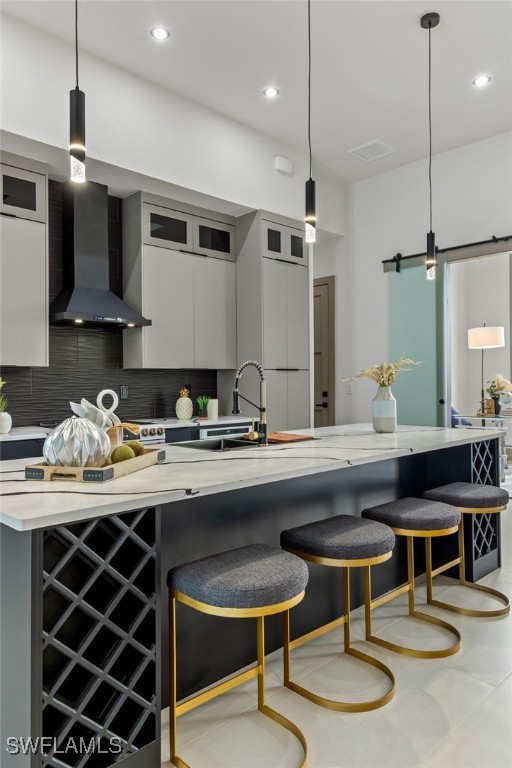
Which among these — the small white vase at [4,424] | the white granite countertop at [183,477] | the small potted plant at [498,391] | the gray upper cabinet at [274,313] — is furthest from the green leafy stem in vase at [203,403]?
the small potted plant at [498,391]

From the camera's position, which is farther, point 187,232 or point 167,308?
point 187,232

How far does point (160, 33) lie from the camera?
136 inches

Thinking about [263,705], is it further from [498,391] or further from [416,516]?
[498,391]

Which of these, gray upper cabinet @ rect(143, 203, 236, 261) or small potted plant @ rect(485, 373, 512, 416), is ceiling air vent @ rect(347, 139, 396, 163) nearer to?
gray upper cabinet @ rect(143, 203, 236, 261)

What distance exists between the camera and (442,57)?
3.76 m

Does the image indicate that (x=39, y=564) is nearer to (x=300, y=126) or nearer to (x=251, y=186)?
(x=251, y=186)

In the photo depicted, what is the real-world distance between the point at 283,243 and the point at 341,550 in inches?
150

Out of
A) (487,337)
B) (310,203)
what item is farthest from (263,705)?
(487,337)

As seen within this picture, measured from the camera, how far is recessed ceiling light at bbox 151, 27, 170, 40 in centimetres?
341

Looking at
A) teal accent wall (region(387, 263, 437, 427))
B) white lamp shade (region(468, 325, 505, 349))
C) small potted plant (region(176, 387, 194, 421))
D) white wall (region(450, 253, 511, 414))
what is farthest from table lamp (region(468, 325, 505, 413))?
small potted plant (region(176, 387, 194, 421))

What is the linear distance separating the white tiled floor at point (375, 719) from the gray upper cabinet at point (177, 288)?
9.37 ft

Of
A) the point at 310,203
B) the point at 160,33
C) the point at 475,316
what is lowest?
the point at 310,203

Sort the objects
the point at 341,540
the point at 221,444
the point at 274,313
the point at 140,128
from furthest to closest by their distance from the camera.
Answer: the point at 274,313 → the point at 140,128 → the point at 221,444 → the point at 341,540

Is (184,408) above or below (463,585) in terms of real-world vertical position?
above
